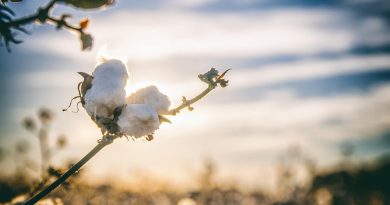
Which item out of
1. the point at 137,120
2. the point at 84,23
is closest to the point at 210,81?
the point at 137,120

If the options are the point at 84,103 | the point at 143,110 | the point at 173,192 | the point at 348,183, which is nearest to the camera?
the point at 143,110

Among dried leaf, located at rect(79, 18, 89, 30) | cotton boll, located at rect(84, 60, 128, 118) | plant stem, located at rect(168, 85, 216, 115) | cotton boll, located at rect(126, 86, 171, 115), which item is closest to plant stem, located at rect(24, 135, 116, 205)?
cotton boll, located at rect(84, 60, 128, 118)

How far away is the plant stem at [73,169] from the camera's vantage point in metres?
1.93

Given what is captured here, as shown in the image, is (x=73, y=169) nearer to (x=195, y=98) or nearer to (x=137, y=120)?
(x=137, y=120)

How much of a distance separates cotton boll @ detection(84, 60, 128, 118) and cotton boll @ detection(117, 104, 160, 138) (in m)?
0.06

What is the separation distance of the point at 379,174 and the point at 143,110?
114ft

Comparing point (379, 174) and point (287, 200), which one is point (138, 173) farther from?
point (379, 174)

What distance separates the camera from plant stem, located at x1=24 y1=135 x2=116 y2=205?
1.93m

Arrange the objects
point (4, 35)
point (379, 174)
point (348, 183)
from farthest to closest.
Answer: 1. point (379, 174)
2. point (348, 183)
3. point (4, 35)

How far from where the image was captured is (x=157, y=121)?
2074mm

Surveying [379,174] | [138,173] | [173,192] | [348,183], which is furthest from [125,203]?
[379,174]

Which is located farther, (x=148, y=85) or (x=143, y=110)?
(x=148, y=85)

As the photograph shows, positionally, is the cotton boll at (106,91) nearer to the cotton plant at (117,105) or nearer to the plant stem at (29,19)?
the cotton plant at (117,105)

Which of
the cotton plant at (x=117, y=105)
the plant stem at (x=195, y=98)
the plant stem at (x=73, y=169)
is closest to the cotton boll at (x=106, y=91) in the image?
the cotton plant at (x=117, y=105)
